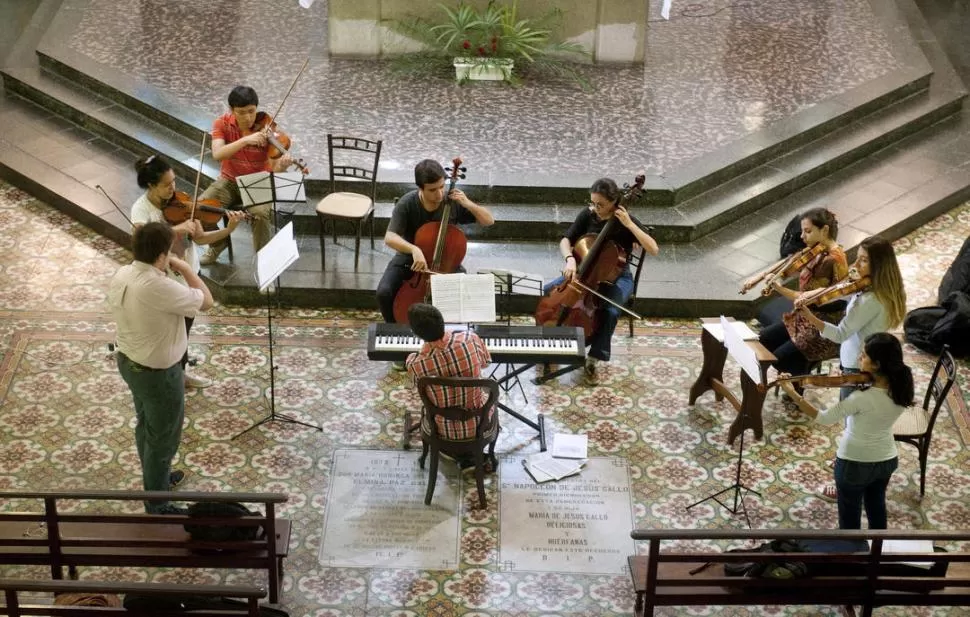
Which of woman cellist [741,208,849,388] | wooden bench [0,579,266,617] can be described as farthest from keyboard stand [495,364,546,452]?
wooden bench [0,579,266,617]

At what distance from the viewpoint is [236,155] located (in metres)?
7.38

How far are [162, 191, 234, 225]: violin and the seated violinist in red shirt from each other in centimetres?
58

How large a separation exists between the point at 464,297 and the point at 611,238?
1.26 meters

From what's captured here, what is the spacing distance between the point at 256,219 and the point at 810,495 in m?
3.95

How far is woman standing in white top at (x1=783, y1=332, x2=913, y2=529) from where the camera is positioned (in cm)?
493

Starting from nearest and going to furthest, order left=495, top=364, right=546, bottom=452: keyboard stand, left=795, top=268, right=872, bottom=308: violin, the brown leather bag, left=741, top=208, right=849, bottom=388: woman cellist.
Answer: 1. the brown leather bag
2. left=795, top=268, right=872, bottom=308: violin
3. left=741, top=208, right=849, bottom=388: woman cellist
4. left=495, top=364, right=546, bottom=452: keyboard stand

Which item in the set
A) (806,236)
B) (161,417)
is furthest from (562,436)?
(161,417)

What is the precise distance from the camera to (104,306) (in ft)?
24.8

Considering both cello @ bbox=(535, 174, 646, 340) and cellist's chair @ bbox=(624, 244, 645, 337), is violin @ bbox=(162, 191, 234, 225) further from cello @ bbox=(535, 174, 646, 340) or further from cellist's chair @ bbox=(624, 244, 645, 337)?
cellist's chair @ bbox=(624, 244, 645, 337)

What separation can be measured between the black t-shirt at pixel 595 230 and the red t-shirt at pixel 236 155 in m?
2.10

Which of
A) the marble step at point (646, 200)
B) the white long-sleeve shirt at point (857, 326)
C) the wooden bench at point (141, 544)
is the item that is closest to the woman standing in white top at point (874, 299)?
the white long-sleeve shirt at point (857, 326)

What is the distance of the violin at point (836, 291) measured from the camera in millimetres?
5703

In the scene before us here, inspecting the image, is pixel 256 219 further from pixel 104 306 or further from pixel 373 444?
pixel 373 444

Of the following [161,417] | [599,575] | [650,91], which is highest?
[650,91]
